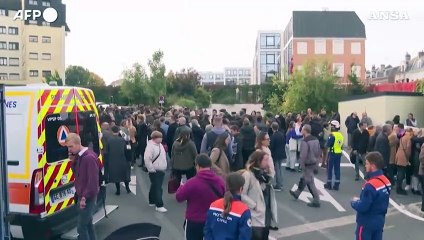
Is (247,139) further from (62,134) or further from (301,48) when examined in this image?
(301,48)

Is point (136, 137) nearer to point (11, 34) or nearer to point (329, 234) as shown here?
point (329, 234)

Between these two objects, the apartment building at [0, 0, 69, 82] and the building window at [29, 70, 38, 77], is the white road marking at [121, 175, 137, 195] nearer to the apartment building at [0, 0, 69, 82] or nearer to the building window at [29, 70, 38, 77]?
the apartment building at [0, 0, 69, 82]

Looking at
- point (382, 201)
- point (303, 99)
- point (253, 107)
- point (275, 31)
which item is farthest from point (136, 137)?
point (275, 31)

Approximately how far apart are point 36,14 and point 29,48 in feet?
25.1

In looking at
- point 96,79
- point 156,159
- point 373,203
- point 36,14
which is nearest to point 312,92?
point 156,159

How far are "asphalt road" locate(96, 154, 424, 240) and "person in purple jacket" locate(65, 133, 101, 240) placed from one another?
168 centimetres

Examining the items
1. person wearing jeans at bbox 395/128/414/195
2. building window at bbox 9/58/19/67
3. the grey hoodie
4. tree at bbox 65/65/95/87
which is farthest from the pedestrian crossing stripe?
tree at bbox 65/65/95/87

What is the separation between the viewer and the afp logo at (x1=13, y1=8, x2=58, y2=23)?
70938mm

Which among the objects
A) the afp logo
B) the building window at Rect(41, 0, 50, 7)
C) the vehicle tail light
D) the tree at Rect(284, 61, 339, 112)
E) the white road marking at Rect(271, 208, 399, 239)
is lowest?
the white road marking at Rect(271, 208, 399, 239)

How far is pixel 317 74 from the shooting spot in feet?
110

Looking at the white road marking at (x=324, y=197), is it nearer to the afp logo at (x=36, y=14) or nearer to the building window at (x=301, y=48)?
the building window at (x=301, y=48)

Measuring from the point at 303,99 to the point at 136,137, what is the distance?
18135mm

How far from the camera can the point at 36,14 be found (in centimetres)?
7431

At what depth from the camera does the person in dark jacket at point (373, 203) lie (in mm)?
6586
